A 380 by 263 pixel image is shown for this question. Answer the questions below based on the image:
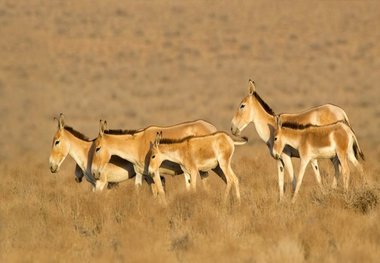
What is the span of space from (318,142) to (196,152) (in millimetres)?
2140

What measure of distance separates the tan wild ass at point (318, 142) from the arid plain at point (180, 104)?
1.78ft

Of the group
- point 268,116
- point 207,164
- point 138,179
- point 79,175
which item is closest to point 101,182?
point 138,179

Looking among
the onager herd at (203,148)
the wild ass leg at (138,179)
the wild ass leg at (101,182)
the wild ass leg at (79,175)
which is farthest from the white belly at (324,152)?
the wild ass leg at (79,175)

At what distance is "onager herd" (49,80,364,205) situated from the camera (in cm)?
1510

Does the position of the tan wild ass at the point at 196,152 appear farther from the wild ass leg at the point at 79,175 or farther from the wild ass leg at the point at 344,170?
the wild ass leg at the point at 79,175

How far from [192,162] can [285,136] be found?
1.78m

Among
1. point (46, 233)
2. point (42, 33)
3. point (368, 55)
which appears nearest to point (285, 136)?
point (46, 233)

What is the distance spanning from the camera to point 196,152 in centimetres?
1523

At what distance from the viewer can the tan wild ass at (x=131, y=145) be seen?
15.8 meters

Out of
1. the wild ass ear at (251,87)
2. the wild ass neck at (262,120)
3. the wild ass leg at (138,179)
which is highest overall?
the wild ass ear at (251,87)

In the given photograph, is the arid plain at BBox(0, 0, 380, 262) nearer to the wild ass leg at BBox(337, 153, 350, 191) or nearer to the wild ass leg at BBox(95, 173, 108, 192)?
the wild ass leg at BBox(337, 153, 350, 191)

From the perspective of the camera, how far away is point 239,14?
197 ft

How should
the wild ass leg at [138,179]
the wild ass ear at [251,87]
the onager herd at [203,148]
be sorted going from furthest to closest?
1. the wild ass ear at [251,87]
2. the wild ass leg at [138,179]
3. the onager herd at [203,148]

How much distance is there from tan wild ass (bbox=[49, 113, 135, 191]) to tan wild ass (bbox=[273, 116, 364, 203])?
2889 millimetres
